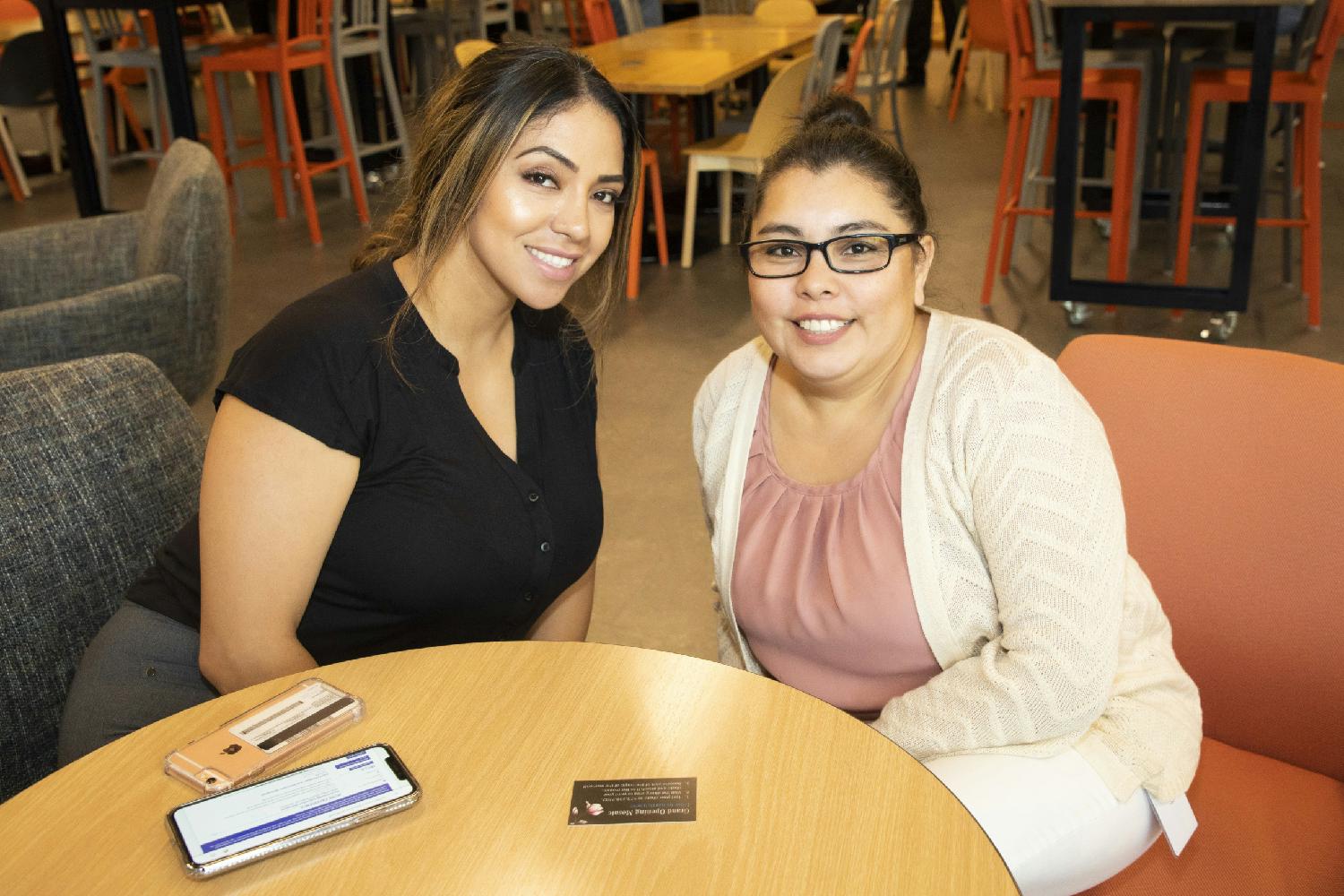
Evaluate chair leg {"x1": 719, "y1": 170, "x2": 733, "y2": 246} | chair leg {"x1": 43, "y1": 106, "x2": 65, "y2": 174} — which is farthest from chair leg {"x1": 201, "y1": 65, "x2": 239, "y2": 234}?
chair leg {"x1": 719, "y1": 170, "x2": 733, "y2": 246}

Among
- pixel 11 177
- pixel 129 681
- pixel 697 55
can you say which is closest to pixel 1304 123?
pixel 697 55

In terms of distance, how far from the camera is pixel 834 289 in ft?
5.19

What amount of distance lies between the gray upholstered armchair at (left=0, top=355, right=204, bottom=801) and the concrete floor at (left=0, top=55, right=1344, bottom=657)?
49 cm

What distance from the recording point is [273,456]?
1.48 meters

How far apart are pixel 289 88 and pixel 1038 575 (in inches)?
201

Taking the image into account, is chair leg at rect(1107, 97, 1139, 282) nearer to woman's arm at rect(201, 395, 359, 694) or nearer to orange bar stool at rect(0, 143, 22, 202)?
woman's arm at rect(201, 395, 359, 694)

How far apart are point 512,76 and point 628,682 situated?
0.78 metres

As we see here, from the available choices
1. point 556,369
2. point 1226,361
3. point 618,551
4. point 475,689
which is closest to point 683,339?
point 618,551

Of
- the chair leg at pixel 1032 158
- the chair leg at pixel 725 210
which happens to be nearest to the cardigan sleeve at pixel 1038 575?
the chair leg at pixel 1032 158

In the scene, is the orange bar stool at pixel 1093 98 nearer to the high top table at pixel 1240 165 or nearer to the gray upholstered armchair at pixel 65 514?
the high top table at pixel 1240 165

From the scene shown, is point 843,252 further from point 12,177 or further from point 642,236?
point 12,177

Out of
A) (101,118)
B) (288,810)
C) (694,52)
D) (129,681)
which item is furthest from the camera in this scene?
(101,118)

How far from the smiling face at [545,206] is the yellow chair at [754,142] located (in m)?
3.21

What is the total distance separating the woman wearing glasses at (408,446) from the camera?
1502mm
